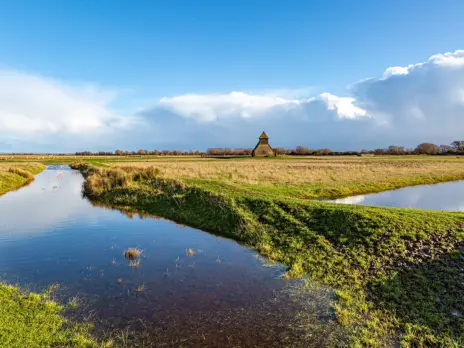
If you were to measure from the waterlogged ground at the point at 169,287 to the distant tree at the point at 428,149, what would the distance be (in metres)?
160

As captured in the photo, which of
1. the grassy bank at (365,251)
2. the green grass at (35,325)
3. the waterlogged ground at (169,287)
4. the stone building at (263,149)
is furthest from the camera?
the stone building at (263,149)

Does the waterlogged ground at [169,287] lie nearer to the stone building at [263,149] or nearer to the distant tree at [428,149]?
the stone building at [263,149]

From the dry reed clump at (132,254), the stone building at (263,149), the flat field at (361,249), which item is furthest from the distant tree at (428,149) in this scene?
the dry reed clump at (132,254)

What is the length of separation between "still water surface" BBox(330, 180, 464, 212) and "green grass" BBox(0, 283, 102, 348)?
24.1 m

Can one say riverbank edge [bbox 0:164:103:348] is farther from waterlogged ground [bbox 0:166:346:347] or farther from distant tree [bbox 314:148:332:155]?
distant tree [bbox 314:148:332:155]

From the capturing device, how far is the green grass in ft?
26.4

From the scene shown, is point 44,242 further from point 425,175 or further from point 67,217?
point 425,175

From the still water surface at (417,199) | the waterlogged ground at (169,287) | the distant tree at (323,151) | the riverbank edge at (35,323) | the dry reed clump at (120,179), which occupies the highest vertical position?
the distant tree at (323,151)

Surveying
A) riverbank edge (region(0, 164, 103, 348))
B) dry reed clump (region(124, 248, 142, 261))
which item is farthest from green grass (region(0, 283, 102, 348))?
dry reed clump (region(124, 248, 142, 261))

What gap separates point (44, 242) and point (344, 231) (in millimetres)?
17098

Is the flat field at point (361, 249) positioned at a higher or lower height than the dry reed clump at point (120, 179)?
lower

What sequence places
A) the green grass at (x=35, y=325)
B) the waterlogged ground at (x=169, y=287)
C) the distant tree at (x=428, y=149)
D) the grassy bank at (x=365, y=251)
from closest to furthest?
the green grass at (x=35, y=325), the waterlogged ground at (x=169, y=287), the grassy bank at (x=365, y=251), the distant tree at (x=428, y=149)

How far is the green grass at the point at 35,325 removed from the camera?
8.04 meters

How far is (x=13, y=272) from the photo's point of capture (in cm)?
1293
